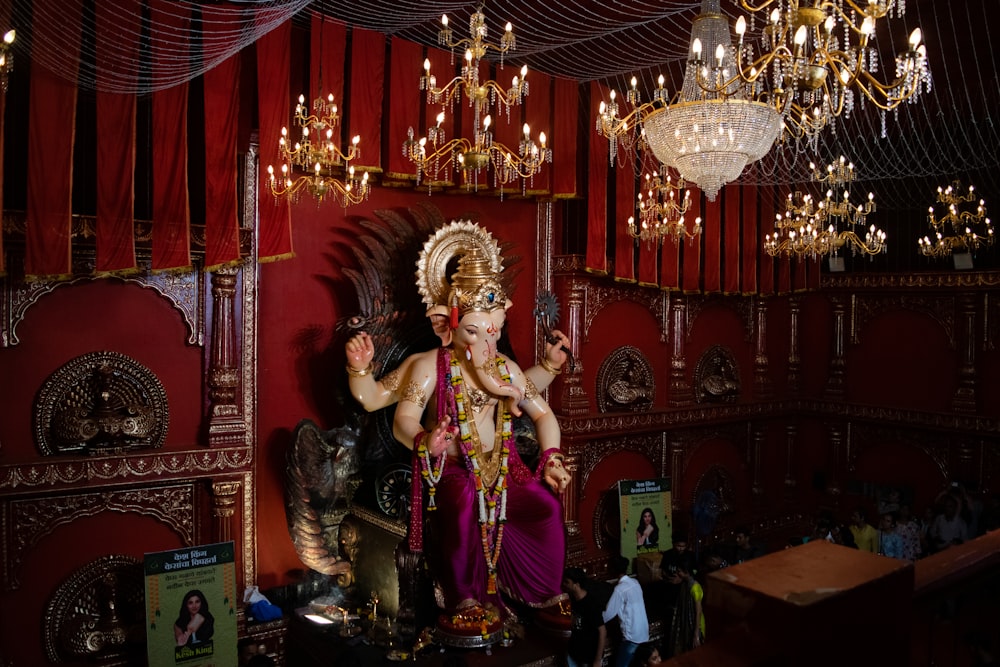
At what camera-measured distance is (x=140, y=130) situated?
556 centimetres

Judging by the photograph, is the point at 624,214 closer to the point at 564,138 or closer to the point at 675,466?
the point at 564,138

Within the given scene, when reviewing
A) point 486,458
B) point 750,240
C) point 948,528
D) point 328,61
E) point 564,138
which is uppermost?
point 328,61

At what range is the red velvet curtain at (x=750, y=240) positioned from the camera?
936 centimetres

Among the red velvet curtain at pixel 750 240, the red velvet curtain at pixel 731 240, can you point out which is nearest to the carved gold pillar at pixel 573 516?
the red velvet curtain at pixel 731 240

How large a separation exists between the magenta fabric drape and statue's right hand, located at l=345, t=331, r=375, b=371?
1438 millimetres

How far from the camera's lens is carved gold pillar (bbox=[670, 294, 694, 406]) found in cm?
922

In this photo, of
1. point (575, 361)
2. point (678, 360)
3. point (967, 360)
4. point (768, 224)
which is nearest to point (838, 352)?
point (967, 360)

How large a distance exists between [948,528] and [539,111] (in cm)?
615

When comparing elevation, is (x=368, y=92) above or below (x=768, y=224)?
above

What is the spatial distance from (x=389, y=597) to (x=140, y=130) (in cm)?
405

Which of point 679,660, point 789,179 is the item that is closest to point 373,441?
point 679,660

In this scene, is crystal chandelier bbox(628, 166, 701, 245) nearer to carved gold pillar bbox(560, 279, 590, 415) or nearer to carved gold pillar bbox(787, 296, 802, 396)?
carved gold pillar bbox(560, 279, 590, 415)

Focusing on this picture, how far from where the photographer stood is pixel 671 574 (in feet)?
19.6

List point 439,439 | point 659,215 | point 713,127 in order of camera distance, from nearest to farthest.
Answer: point 713,127, point 439,439, point 659,215
